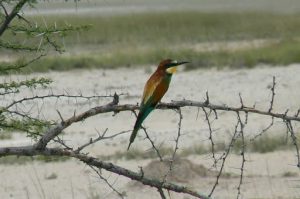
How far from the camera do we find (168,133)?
699 inches

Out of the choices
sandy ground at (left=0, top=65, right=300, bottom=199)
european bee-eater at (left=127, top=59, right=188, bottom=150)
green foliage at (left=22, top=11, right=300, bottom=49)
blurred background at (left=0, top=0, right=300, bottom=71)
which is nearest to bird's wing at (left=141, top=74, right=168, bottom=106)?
european bee-eater at (left=127, top=59, right=188, bottom=150)

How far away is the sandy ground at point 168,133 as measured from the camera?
12867mm

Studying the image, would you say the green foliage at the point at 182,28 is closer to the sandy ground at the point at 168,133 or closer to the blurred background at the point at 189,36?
the blurred background at the point at 189,36

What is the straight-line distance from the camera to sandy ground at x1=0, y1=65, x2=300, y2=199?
1287cm

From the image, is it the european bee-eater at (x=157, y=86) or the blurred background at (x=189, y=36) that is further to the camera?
the blurred background at (x=189, y=36)

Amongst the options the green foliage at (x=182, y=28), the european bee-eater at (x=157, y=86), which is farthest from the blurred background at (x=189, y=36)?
the european bee-eater at (x=157, y=86)

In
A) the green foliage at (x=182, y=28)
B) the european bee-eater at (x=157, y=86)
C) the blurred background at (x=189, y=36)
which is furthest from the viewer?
the green foliage at (x=182, y=28)

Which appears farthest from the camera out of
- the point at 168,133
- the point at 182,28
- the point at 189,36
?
the point at 182,28

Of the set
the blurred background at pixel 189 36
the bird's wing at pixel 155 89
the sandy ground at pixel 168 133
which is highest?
the bird's wing at pixel 155 89

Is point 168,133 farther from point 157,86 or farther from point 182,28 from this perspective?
point 182,28

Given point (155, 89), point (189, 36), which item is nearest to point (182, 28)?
point (189, 36)

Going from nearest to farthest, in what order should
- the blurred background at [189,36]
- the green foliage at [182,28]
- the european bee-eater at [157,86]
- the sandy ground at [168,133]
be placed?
the european bee-eater at [157,86] → the sandy ground at [168,133] → the blurred background at [189,36] → the green foliage at [182,28]

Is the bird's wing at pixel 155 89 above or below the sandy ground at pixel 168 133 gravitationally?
above

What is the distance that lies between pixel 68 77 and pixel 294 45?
8.60 metres
